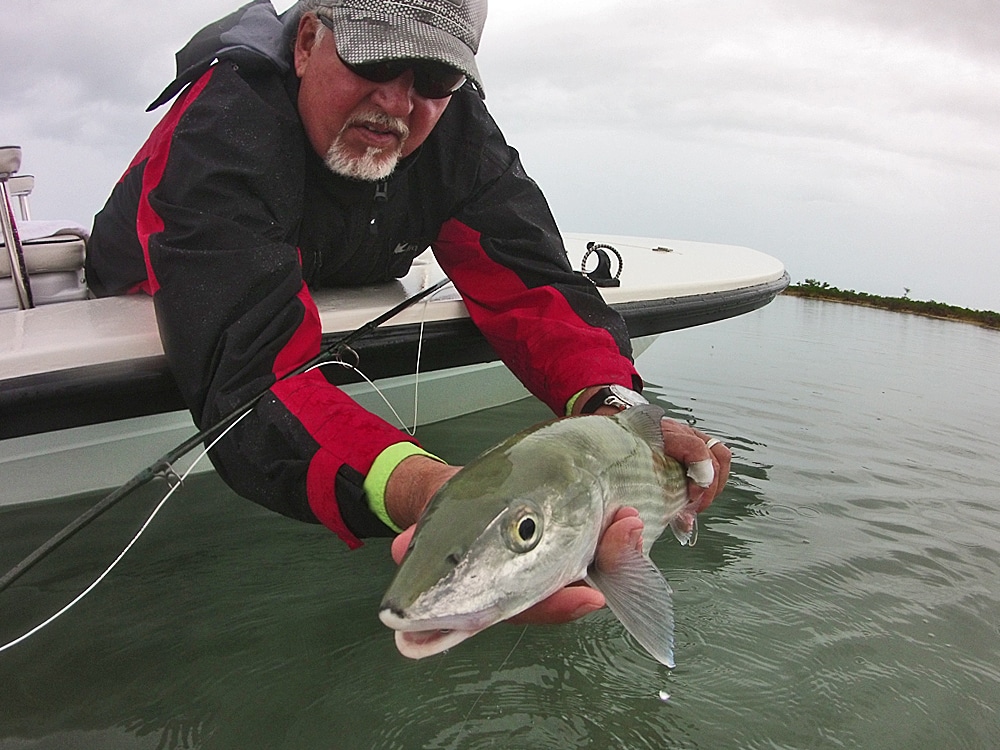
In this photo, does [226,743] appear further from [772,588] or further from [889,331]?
[889,331]

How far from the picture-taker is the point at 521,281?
2.61 metres

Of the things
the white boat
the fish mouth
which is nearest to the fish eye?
the fish mouth

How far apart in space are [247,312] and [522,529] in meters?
0.99

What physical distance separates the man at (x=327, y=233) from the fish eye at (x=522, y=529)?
6.2 inches

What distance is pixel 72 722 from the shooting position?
177 cm

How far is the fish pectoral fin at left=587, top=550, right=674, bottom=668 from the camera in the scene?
136 cm

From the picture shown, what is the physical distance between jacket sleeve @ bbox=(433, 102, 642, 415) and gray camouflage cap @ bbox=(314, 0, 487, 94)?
62cm

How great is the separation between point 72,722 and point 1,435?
0.77 m

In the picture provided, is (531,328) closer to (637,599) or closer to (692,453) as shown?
(692,453)

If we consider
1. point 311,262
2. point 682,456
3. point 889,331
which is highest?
point 311,262

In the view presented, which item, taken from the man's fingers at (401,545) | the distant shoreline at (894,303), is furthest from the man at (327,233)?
the distant shoreline at (894,303)

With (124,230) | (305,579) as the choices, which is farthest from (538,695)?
(124,230)

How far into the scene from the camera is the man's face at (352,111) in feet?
6.68

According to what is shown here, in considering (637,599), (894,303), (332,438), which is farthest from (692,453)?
(894,303)
